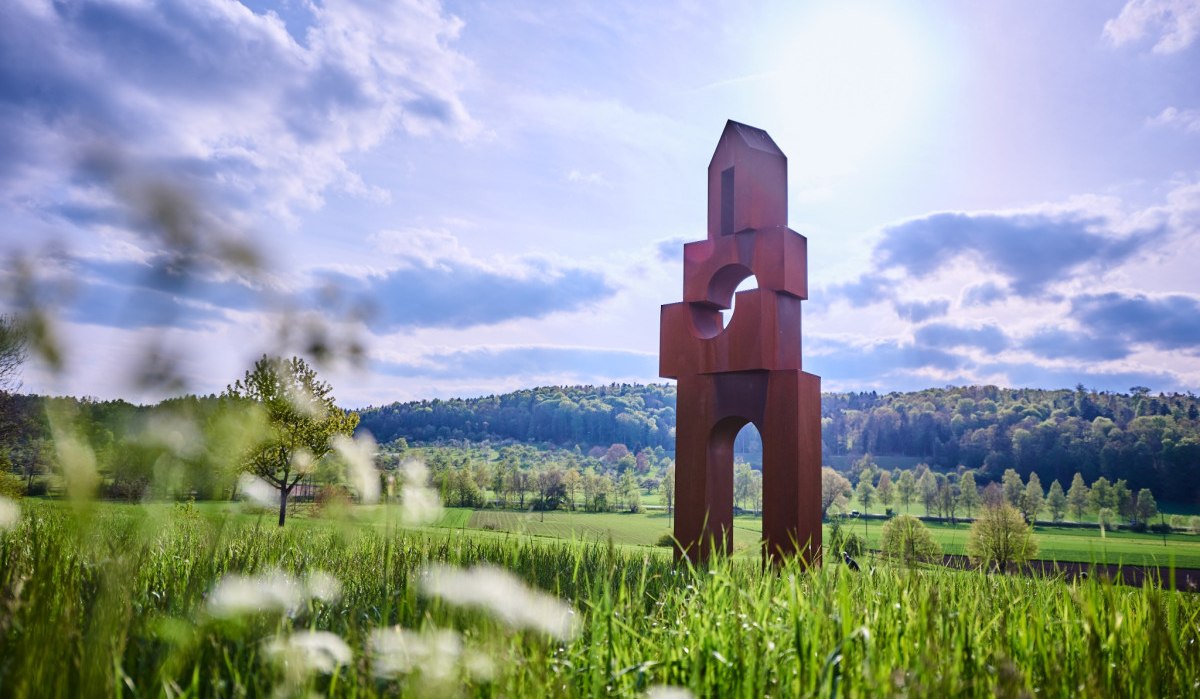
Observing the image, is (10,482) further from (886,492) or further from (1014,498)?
(1014,498)

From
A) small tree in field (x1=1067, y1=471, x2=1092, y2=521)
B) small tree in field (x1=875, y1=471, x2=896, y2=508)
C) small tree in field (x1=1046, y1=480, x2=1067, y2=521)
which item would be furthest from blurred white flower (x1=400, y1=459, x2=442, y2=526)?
small tree in field (x1=1046, y1=480, x2=1067, y2=521)

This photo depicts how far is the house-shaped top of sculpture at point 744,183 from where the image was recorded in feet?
34.9

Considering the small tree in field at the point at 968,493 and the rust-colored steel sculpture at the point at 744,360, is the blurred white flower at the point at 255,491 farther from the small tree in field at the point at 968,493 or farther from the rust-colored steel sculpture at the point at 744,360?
the small tree in field at the point at 968,493

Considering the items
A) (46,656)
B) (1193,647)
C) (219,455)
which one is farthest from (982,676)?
(46,656)

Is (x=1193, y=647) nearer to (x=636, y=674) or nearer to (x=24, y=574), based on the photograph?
(x=636, y=674)

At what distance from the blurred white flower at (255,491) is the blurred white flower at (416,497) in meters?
0.29

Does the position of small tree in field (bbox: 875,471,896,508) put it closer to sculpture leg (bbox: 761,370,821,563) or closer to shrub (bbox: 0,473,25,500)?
sculpture leg (bbox: 761,370,821,563)

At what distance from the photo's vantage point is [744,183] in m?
10.7

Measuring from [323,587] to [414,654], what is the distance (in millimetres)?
2225

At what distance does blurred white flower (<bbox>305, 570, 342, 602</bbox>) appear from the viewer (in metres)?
3.62

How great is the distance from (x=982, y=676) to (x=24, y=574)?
152 inches

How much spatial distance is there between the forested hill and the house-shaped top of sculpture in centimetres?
7164

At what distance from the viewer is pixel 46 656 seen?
2.06m

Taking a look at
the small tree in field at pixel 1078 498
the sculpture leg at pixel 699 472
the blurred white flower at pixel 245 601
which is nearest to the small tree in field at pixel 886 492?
the small tree in field at pixel 1078 498
